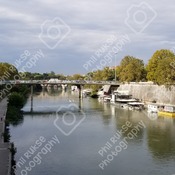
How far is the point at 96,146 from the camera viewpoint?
1675cm

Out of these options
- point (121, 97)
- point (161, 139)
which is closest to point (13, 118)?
point (161, 139)

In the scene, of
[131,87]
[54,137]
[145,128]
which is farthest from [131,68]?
[54,137]

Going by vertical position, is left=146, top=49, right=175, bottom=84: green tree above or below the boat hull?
above

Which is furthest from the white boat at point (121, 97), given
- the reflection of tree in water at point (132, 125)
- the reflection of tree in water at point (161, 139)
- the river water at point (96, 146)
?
the reflection of tree in water at point (161, 139)

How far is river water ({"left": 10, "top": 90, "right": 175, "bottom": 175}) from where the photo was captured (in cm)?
1334

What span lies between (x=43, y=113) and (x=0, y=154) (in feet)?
59.0

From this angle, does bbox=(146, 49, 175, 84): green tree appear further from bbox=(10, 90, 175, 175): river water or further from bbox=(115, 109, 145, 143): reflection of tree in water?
bbox=(10, 90, 175, 175): river water

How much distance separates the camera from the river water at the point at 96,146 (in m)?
13.3

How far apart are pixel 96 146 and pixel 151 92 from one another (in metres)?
22.1

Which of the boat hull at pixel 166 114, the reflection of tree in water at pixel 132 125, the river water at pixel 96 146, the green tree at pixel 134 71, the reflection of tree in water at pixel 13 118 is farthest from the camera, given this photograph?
the green tree at pixel 134 71

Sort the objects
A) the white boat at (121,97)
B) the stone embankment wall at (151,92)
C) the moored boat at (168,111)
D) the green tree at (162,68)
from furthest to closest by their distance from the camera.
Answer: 1. the white boat at (121,97)
2. the stone embankment wall at (151,92)
3. the green tree at (162,68)
4. the moored boat at (168,111)

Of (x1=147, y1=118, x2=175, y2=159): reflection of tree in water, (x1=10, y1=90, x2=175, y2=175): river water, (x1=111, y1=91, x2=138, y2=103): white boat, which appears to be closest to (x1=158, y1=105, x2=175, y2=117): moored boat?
(x1=10, y1=90, x2=175, y2=175): river water

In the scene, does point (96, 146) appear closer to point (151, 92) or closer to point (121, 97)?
point (151, 92)

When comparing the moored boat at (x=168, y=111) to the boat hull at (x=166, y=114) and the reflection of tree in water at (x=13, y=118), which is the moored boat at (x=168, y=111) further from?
the reflection of tree in water at (x=13, y=118)
